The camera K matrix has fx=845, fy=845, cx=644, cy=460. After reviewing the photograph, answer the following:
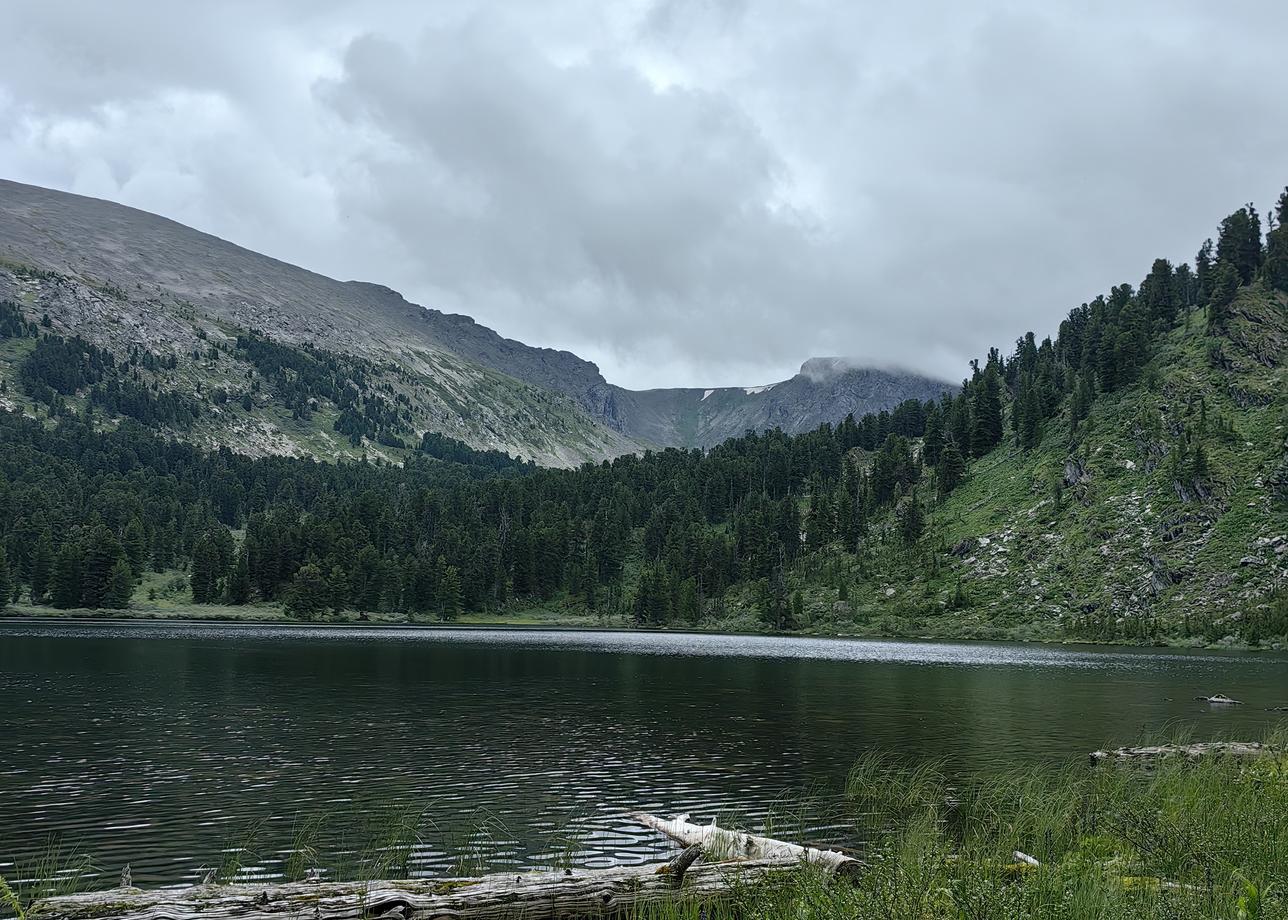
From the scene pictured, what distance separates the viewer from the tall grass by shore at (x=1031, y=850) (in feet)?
39.6

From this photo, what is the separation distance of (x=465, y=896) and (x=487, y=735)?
3413 centimetres

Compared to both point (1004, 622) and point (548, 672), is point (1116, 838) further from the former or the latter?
point (1004, 622)

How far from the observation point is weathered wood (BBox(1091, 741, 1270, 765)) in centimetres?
3675

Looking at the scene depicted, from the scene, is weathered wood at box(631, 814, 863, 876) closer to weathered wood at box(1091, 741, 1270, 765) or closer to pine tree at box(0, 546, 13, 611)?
weathered wood at box(1091, 741, 1270, 765)

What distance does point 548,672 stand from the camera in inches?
3536

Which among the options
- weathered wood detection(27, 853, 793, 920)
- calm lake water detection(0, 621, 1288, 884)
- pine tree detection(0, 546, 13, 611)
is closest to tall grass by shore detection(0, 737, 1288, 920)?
weathered wood detection(27, 853, 793, 920)

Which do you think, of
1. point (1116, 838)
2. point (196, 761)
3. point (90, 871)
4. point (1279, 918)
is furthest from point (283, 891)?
point (196, 761)

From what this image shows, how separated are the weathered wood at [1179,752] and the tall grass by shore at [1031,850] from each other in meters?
0.92

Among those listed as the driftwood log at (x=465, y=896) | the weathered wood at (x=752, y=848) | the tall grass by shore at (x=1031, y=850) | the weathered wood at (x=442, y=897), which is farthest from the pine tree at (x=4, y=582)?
the weathered wood at (x=442, y=897)

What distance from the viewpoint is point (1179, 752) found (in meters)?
36.9

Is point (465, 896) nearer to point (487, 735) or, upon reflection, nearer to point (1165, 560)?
point (487, 735)

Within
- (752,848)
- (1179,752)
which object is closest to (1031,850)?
(752,848)

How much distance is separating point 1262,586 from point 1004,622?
4637 centimetres

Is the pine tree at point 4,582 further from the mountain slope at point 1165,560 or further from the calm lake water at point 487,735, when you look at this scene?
the mountain slope at point 1165,560
